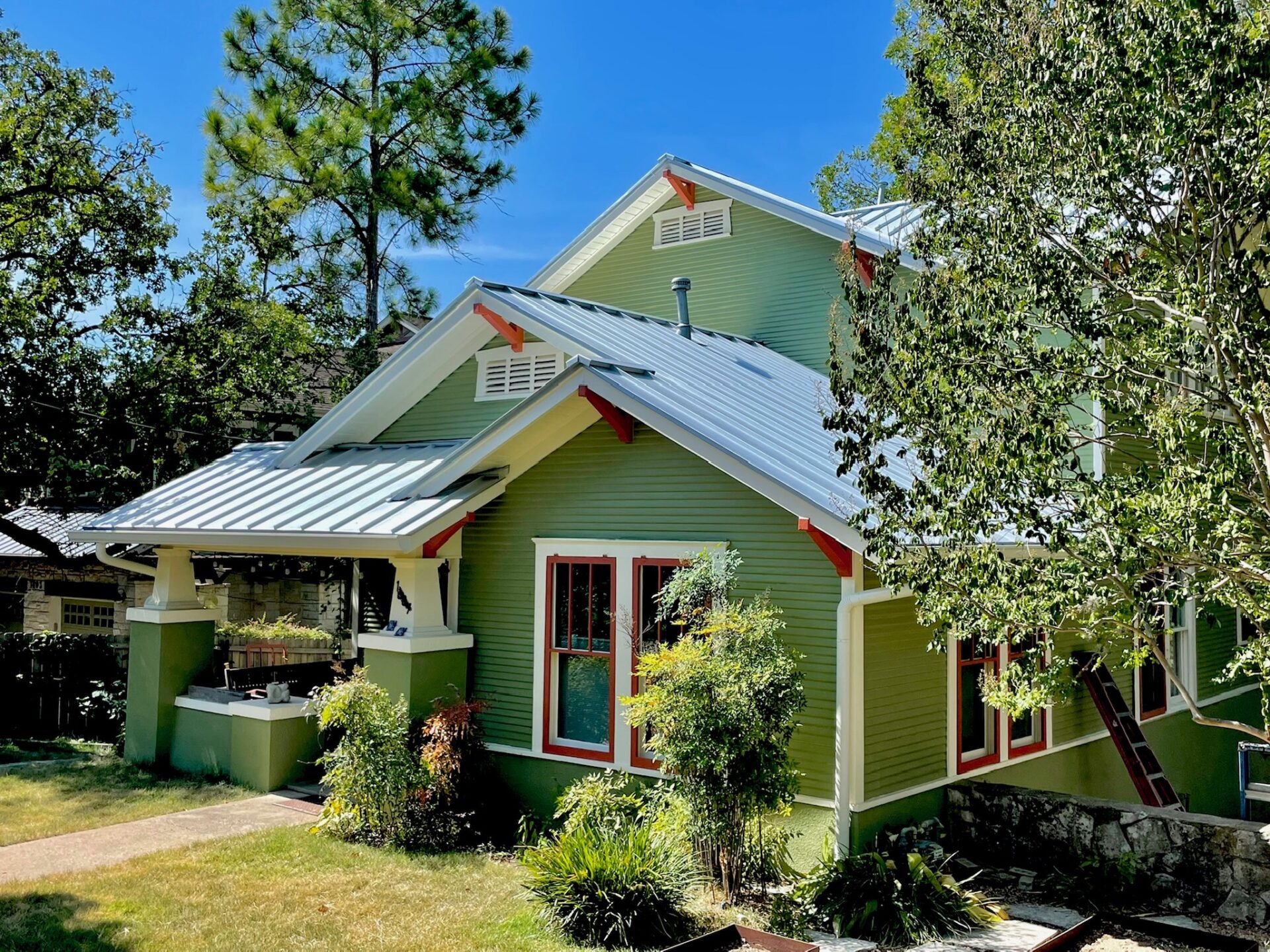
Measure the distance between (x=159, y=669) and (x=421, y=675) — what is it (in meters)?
4.27

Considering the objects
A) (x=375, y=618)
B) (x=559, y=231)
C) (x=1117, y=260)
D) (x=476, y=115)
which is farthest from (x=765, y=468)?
(x=559, y=231)

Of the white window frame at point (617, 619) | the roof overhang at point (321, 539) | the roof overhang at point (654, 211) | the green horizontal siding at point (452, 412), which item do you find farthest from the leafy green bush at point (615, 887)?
the roof overhang at point (654, 211)

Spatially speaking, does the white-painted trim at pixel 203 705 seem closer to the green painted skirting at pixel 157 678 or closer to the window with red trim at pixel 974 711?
the green painted skirting at pixel 157 678

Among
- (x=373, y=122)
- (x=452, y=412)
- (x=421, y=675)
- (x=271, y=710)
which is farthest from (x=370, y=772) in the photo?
(x=373, y=122)

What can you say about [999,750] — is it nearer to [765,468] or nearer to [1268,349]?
[765,468]

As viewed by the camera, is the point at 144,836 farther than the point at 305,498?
No

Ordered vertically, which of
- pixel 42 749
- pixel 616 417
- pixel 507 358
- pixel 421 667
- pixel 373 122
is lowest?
pixel 42 749

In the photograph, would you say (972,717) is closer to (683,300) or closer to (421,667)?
Answer: (421,667)

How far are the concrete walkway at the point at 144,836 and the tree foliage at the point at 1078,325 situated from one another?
694 centimetres

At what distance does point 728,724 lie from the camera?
776cm

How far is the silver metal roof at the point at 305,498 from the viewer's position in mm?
10766

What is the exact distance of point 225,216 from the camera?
2355cm

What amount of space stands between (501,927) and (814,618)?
3364mm

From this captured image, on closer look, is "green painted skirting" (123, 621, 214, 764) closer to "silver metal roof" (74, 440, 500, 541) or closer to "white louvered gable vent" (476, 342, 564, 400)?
"silver metal roof" (74, 440, 500, 541)
